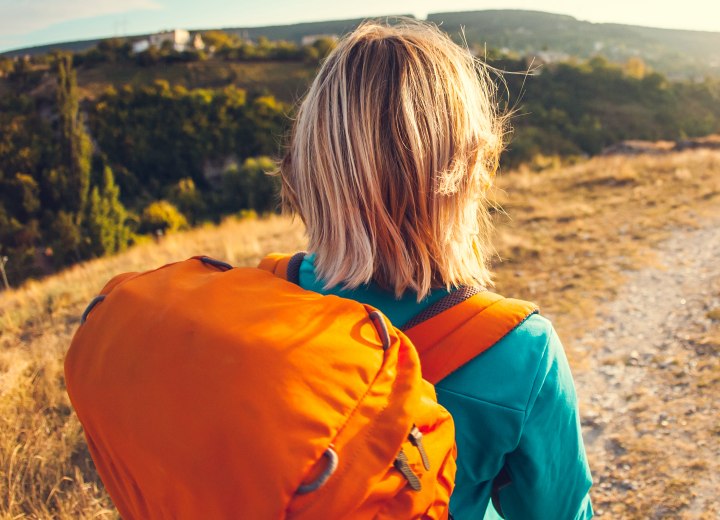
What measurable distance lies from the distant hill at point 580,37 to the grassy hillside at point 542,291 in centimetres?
5840

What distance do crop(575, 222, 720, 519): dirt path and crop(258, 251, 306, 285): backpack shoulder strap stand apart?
2.07 metres

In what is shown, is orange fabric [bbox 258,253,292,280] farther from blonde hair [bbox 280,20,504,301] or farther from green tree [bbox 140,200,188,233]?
green tree [bbox 140,200,188,233]

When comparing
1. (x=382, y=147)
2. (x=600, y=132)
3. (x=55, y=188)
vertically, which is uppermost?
(x=382, y=147)

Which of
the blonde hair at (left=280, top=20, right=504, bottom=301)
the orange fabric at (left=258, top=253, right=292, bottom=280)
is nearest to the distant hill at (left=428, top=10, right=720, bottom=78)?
the orange fabric at (left=258, top=253, right=292, bottom=280)

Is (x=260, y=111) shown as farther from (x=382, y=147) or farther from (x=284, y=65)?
(x=382, y=147)

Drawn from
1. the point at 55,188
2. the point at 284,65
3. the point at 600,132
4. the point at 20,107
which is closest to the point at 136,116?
the point at 20,107

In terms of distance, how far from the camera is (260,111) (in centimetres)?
3269

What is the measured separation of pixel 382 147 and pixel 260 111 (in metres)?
33.5

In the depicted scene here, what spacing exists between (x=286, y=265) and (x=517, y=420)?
60 cm

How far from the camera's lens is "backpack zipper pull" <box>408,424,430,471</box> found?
30.5 inches

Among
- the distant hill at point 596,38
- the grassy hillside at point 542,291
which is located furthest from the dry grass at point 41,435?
the distant hill at point 596,38

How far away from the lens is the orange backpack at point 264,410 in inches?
27.6

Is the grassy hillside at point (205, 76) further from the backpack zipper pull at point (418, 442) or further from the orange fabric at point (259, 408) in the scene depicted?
the backpack zipper pull at point (418, 442)

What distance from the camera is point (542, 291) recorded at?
469 centimetres
